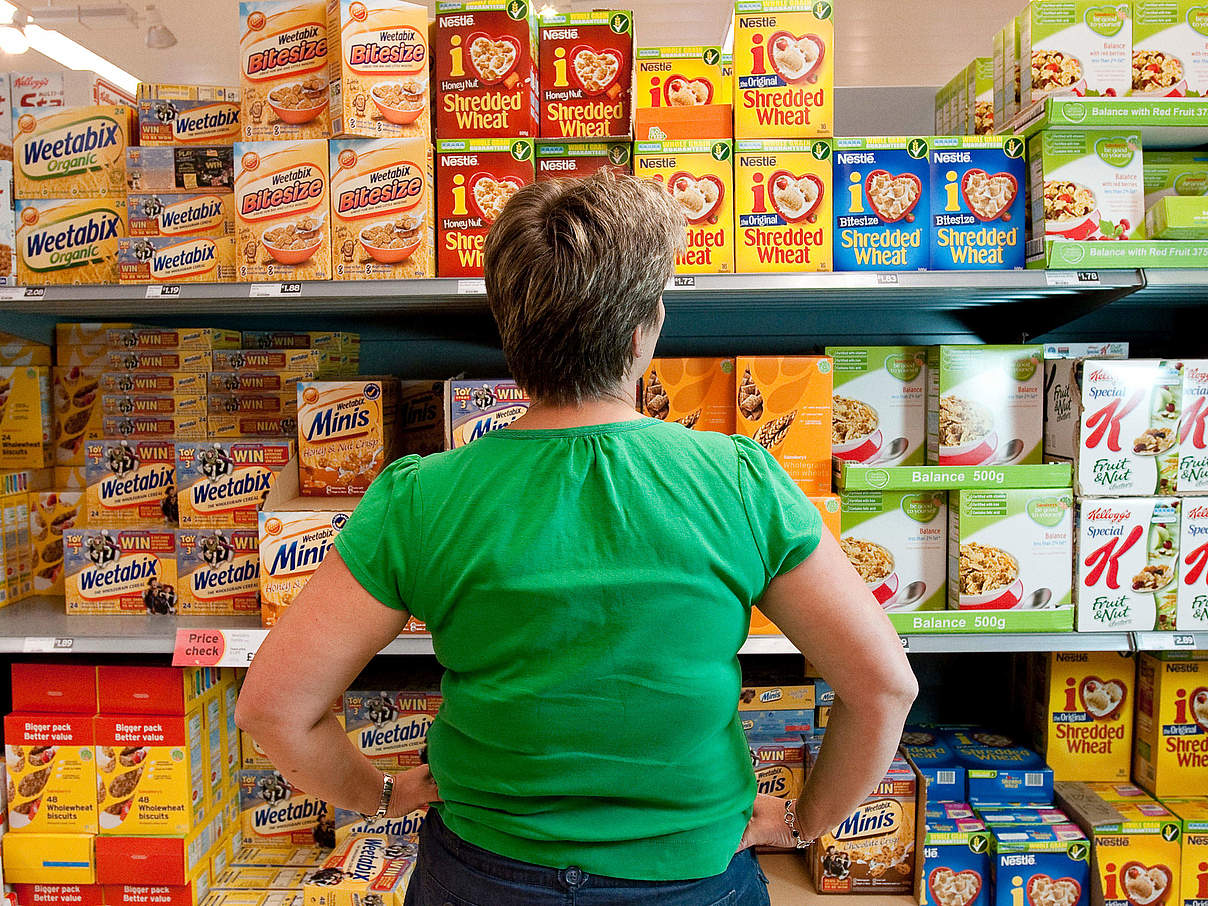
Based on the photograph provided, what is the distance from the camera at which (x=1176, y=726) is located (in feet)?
6.55

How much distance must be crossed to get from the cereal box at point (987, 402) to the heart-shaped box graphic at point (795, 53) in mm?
647

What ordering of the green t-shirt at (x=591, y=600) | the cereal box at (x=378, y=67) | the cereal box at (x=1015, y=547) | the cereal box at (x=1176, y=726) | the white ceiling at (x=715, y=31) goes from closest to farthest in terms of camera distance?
the green t-shirt at (x=591, y=600) < the cereal box at (x=378, y=67) < the cereal box at (x=1015, y=547) < the cereal box at (x=1176, y=726) < the white ceiling at (x=715, y=31)

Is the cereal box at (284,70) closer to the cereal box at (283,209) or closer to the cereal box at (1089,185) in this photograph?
the cereal box at (283,209)

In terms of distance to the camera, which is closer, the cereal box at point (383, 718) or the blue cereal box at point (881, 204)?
the blue cereal box at point (881, 204)

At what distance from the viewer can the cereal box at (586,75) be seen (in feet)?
5.95

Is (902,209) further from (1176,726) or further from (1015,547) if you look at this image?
(1176,726)

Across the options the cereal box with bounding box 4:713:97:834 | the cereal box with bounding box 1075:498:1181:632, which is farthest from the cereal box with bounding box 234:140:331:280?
the cereal box with bounding box 1075:498:1181:632

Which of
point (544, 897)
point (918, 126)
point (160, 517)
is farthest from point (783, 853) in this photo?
point (918, 126)

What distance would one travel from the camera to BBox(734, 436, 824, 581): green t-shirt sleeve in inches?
40.9

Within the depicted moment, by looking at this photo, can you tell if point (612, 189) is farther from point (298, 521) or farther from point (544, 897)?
point (298, 521)

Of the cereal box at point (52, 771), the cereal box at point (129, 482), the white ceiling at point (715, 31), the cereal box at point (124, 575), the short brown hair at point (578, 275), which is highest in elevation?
the white ceiling at point (715, 31)

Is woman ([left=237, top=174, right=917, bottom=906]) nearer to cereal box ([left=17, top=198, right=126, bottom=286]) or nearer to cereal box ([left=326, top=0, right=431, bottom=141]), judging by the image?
cereal box ([left=326, top=0, right=431, bottom=141])

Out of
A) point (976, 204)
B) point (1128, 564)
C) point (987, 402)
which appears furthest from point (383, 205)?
point (1128, 564)

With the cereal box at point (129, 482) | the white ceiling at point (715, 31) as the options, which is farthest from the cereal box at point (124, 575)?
the white ceiling at point (715, 31)
